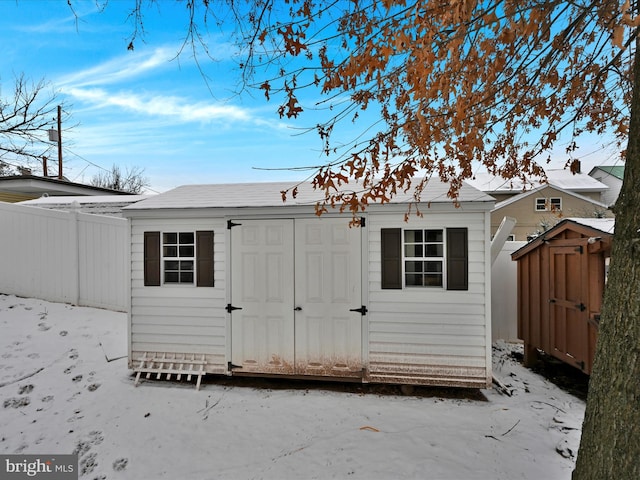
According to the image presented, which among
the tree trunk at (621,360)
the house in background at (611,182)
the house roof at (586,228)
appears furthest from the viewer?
the house in background at (611,182)

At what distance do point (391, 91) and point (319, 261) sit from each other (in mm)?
2342

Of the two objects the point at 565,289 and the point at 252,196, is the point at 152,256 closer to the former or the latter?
the point at 252,196

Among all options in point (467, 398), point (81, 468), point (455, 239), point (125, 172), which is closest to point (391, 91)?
point (455, 239)

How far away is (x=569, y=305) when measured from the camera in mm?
4621

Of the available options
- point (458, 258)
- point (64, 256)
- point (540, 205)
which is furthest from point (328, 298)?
point (540, 205)

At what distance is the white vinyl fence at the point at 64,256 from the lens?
669 centimetres

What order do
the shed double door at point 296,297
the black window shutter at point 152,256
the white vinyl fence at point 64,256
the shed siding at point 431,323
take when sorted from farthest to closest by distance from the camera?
the white vinyl fence at point 64,256, the black window shutter at point 152,256, the shed double door at point 296,297, the shed siding at point 431,323

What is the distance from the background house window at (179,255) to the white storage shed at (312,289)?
0.05ft

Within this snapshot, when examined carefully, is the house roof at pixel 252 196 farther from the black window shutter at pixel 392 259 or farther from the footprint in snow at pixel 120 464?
the footprint in snow at pixel 120 464

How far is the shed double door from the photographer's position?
458 centimetres

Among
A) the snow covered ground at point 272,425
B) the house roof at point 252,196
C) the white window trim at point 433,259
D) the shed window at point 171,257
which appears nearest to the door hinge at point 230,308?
the shed window at point 171,257

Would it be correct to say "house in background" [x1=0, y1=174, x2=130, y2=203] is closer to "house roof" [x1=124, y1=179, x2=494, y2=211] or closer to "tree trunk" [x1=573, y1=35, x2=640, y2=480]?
"house roof" [x1=124, y1=179, x2=494, y2=211]

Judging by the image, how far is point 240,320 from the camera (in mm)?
4785

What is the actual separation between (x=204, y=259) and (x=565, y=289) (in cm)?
522
